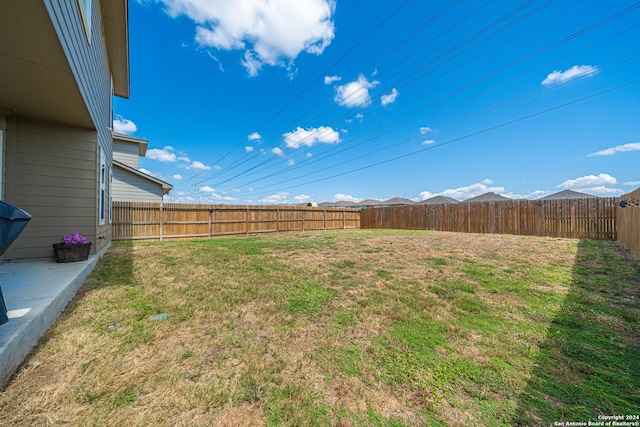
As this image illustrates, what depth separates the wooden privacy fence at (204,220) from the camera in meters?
8.80

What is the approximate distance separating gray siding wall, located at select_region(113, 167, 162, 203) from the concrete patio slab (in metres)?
8.81

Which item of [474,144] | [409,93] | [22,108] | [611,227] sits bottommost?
[611,227]

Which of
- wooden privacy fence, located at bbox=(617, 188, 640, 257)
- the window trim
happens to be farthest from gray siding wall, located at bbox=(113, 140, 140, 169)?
wooden privacy fence, located at bbox=(617, 188, 640, 257)

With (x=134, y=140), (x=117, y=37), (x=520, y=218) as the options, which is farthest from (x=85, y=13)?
(x=520, y=218)

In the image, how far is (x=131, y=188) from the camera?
38.2 feet

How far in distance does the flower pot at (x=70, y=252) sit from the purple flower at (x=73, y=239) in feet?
0.19

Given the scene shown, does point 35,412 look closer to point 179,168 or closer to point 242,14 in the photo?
point 242,14

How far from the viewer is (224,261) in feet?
17.4

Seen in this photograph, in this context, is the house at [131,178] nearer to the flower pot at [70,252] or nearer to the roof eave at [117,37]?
the roof eave at [117,37]

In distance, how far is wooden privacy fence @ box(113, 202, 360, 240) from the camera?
8805mm

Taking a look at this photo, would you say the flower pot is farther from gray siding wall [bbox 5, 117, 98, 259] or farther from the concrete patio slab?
gray siding wall [bbox 5, 117, 98, 259]

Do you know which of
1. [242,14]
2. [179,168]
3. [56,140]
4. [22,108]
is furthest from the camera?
[179,168]

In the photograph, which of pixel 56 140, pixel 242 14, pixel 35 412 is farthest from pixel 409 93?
pixel 35 412

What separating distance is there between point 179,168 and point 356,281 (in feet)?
121
